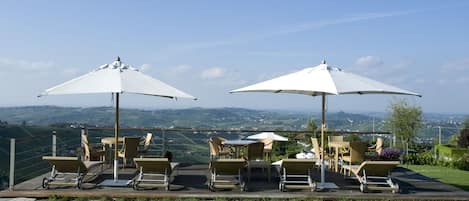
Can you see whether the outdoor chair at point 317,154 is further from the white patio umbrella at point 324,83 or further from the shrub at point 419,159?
the shrub at point 419,159

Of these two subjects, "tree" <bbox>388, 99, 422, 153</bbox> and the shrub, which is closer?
the shrub

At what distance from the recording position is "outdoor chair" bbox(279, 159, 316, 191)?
738 centimetres

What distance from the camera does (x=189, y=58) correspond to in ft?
79.0

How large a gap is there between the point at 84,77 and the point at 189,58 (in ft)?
53.4

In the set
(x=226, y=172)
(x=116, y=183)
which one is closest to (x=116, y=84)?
(x=116, y=183)

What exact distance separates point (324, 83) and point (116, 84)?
10.4ft

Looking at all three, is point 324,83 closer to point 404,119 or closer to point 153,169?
point 153,169

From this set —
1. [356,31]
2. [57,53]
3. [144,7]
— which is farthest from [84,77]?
[57,53]

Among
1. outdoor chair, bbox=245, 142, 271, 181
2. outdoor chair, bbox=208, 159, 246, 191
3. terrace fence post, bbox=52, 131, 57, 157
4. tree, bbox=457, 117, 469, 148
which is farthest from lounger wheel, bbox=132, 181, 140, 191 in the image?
tree, bbox=457, 117, 469, 148

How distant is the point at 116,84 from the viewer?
24.5 feet

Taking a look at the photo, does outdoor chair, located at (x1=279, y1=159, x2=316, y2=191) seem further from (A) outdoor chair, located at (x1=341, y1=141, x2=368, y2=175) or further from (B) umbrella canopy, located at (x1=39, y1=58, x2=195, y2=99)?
(B) umbrella canopy, located at (x1=39, y1=58, x2=195, y2=99)

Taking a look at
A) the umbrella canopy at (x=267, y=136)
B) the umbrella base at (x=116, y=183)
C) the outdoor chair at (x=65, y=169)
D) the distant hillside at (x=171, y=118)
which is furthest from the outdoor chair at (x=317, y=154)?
the distant hillside at (x=171, y=118)

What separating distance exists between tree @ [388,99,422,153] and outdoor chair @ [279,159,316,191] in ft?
52.0

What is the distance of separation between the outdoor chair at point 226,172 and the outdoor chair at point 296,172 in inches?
23.8
